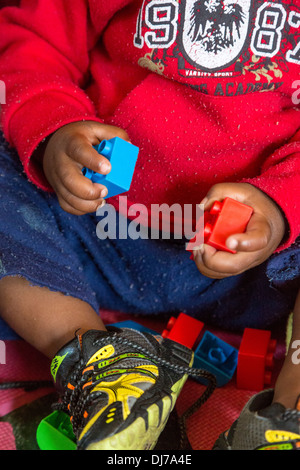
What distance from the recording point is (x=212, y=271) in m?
0.53

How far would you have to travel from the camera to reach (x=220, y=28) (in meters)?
0.59

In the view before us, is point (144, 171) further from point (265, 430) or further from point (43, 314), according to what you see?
point (265, 430)

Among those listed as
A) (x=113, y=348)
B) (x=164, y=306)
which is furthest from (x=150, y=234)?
(x=113, y=348)

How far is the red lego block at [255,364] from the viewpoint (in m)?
0.60

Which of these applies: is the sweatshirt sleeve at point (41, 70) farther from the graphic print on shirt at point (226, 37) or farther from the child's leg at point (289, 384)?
the child's leg at point (289, 384)

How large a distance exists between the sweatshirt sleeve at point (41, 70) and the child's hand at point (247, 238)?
20 cm

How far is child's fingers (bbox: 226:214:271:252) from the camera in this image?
0.49m

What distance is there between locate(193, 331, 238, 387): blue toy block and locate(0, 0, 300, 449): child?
0.06m

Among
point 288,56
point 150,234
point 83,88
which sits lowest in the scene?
point 150,234

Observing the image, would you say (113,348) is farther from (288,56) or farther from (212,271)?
(288,56)

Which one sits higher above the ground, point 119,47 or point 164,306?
point 119,47

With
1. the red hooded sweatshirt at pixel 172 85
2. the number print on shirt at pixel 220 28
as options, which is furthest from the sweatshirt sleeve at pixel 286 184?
the number print on shirt at pixel 220 28

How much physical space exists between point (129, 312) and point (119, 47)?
13.9 inches

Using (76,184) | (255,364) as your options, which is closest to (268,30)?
(76,184)
